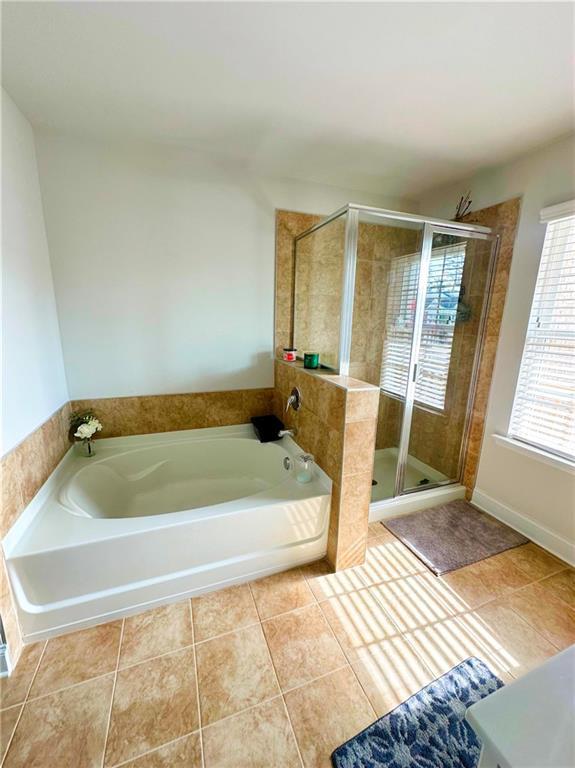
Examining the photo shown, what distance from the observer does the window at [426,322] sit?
7.26ft

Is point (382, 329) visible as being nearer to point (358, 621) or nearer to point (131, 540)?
point (358, 621)

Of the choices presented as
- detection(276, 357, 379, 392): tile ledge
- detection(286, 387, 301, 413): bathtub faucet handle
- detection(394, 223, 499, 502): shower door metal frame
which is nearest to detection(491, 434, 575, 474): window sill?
detection(394, 223, 499, 502): shower door metal frame

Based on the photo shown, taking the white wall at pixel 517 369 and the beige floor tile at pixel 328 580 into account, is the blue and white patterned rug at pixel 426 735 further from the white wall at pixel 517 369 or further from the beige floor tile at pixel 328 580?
the white wall at pixel 517 369

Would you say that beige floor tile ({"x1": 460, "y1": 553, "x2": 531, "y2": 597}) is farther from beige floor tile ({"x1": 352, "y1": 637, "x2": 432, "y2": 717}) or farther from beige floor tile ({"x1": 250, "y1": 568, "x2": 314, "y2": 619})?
beige floor tile ({"x1": 250, "y1": 568, "x2": 314, "y2": 619})

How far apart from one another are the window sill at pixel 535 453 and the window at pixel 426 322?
50 centimetres

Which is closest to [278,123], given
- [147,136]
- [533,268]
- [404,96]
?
[404,96]

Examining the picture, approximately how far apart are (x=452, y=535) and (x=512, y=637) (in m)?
0.65

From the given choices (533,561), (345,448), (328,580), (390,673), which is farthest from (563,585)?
(345,448)

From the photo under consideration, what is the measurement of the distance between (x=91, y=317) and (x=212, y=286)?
0.84m

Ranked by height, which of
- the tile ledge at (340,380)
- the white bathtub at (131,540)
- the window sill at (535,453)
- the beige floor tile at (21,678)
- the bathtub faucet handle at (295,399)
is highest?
the tile ledge at (340,380)

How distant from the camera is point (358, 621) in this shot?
4.78 ft

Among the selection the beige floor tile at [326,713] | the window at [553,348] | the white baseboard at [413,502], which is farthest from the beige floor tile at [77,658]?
the window at [553,348]

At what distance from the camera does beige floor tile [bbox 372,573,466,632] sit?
1479mm

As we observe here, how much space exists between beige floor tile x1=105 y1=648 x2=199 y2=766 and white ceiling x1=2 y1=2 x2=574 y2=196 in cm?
247
